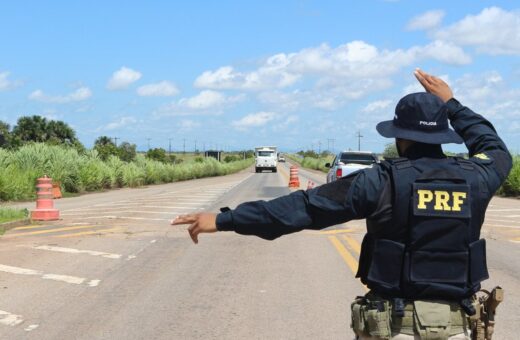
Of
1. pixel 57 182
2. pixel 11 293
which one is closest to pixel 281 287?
pixel 11 293

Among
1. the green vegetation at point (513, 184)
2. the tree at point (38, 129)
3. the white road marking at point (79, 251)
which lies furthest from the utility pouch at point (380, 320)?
the tree at point (38, 129)

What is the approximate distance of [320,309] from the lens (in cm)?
675

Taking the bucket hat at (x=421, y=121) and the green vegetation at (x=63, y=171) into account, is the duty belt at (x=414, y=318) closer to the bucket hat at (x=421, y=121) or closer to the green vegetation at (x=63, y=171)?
the bucket hat at (x=421, y=121)

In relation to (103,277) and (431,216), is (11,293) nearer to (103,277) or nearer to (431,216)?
(103,277)

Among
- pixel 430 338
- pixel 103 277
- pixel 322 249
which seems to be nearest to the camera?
→ pixel 430 338

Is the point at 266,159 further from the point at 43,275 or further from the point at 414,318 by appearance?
the point at 414,318

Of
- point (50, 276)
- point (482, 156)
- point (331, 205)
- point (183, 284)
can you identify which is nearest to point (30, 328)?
point (183, 284)

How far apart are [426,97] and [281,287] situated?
5.35 meters

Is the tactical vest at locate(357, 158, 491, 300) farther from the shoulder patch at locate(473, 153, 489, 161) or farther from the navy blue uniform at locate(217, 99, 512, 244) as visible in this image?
the shoulder patch at locate(473, 153, 489, 161)

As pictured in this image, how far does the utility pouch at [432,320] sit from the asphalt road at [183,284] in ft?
10.4

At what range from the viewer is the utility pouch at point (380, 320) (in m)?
2.73

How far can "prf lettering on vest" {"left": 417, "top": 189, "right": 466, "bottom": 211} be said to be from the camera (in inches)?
106

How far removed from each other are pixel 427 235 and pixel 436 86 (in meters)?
0.95

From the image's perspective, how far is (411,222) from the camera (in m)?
2.72
